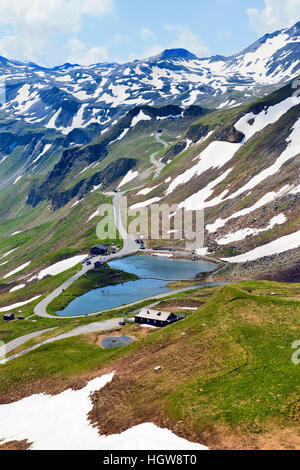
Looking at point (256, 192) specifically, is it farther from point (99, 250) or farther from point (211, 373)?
point (211, 373)

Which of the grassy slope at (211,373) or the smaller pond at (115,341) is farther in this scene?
the smaller pond at (115,341)

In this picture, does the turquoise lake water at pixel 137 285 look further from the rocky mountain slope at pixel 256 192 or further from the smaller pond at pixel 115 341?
the smaller pond at pixel 115 341

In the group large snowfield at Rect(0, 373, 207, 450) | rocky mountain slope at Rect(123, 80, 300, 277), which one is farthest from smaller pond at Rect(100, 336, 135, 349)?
rocky mountain slope at Rect(123, 80, 300, 277)

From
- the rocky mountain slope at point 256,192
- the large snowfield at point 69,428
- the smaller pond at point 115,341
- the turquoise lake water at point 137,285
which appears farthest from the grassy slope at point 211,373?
the rocky mountain slope at point 256,192

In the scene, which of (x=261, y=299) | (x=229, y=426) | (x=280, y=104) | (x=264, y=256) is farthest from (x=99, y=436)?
(x=280, y=104)

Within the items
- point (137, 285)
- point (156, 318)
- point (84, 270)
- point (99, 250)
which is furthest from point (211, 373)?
point (99, 250)

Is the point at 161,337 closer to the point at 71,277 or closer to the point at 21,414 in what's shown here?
the point at 21,414
